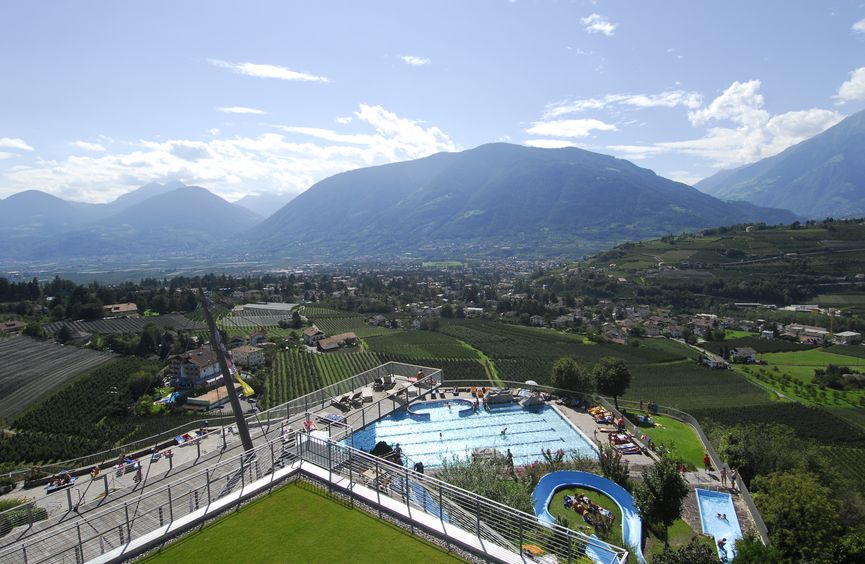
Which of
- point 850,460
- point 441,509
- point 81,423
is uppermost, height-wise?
point 441,509

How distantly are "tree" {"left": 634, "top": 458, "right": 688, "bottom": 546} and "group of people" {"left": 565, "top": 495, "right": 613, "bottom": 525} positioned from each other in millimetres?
1039

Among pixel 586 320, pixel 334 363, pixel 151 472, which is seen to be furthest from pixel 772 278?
pixel 151 472

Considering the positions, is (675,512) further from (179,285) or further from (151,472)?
(179,285)

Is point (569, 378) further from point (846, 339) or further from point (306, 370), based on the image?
point (846, 339)

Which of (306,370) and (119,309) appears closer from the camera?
(306,370)

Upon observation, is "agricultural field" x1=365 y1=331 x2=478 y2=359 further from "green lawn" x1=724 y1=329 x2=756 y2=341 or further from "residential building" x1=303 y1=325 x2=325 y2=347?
"green lawn" x1=724 y1=329 x2=756 y2=341

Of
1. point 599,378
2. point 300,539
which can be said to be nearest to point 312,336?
point 599,378

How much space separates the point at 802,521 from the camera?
507 inches

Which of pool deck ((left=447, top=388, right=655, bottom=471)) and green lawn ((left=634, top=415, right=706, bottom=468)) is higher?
pool deck ((left=447, top=388, right=655, bottom=471))

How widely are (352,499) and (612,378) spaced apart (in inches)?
854

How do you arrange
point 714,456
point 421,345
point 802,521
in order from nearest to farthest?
point 802,521 → point 714,456 → point 421,345

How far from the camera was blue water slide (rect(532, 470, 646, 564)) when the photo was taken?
1351cm

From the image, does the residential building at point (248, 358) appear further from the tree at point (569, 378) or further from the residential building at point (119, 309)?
the tree at point (569, 378)

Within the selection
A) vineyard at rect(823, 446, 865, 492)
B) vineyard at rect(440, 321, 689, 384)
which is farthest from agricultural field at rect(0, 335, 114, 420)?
vineyard at rect(823, 446, 865, 492)
